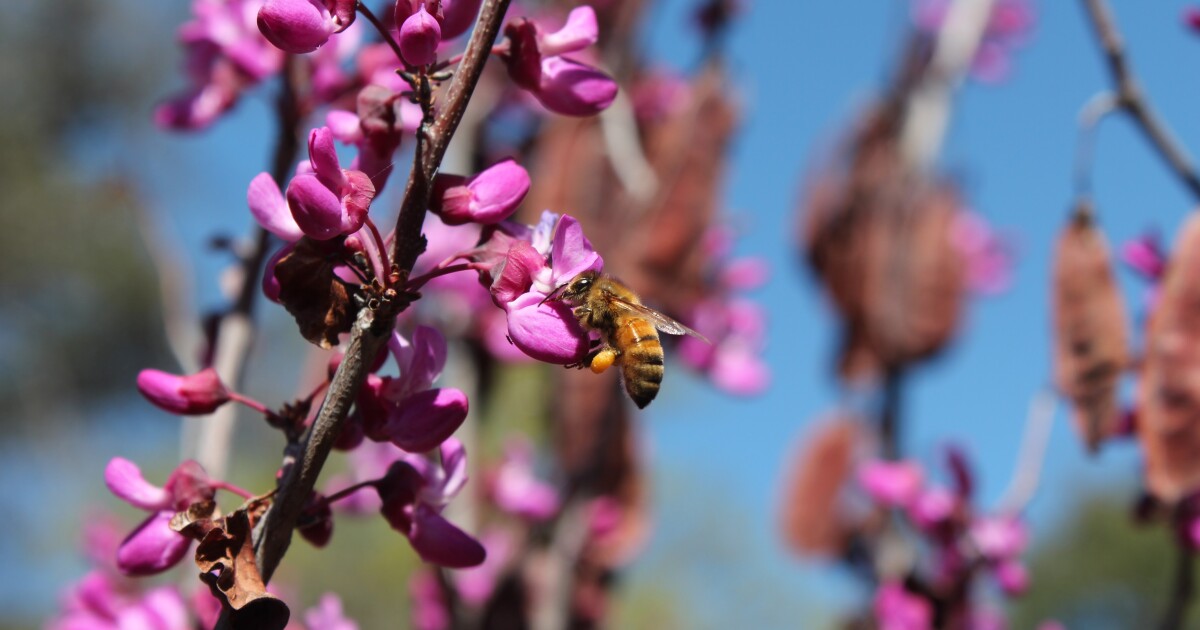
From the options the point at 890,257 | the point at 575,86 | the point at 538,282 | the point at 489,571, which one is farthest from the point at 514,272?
the point at 890,257

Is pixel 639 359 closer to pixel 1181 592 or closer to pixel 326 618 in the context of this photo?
pixel 326 618

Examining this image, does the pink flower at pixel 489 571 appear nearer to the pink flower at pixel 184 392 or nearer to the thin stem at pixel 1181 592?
the thin stem at pixel 1181 592

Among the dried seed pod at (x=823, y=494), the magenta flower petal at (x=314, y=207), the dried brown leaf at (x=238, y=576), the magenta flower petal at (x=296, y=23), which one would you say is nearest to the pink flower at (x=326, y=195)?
the magenta flower petal at (x=314, y=207)

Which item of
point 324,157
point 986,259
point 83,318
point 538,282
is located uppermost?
point 324,157

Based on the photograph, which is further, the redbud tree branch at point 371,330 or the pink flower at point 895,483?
the pink flower at point 895,483

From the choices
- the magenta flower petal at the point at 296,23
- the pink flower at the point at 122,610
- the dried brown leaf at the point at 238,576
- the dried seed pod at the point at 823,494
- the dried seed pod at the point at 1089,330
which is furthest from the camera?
the dried seed pod at the point at 823,494

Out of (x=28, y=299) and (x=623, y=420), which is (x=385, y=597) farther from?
(x=28, y=299)

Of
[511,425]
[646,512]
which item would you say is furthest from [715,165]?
[511,425]

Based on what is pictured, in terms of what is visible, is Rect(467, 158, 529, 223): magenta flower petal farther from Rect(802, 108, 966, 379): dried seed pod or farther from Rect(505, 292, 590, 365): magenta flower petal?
Rect(802, 108, 966, 379): dried seed pod
